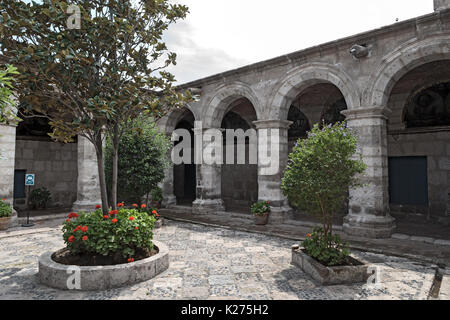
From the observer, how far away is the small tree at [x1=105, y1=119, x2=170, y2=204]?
811cm

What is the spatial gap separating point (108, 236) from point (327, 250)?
3446 mm

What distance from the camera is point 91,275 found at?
12.8ft

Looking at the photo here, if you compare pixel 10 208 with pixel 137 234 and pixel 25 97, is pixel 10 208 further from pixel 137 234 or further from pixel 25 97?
pixel 137 234

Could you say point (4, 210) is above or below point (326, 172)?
below

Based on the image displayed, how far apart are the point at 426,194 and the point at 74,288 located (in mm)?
9972

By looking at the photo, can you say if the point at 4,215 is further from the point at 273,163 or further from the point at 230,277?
the point at 273,163

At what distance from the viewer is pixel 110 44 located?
4.80 m

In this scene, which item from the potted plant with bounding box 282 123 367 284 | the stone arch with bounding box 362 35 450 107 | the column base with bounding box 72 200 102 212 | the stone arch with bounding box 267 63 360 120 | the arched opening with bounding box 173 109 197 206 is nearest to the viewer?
the potted plant with bounding box 282 123 367 284

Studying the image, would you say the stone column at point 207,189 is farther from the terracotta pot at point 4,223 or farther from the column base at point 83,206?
the terracotta pot at point 4,223

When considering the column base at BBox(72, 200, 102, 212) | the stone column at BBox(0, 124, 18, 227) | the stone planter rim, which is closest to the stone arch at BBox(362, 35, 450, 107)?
the stone planter rim

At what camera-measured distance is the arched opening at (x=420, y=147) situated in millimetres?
8523

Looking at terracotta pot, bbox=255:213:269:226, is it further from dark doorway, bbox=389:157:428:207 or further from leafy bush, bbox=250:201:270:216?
dark doorway, bbox=389:157:428:207

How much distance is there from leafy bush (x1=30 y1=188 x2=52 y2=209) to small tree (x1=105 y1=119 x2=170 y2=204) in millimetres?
5128

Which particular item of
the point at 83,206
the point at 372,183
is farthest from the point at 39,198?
the point at 372,183
